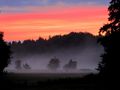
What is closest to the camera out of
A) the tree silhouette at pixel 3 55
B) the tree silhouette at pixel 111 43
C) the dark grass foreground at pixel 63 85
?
the tree silhouette at pixel 111 43

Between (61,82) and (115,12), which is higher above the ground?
(115,12)

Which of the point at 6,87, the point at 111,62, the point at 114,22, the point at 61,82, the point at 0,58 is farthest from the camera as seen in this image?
the point at 0,58

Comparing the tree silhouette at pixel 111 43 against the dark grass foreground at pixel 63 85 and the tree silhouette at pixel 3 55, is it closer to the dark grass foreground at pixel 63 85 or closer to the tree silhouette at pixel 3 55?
the dark grass foreground at pixel 63 85

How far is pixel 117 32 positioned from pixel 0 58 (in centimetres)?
6172

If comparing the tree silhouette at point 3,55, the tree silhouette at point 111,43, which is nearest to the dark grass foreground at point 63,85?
the tree silhouette at point 111,43

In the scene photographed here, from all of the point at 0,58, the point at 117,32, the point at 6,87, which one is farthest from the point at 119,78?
the point at 0,58

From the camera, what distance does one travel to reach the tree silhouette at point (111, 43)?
196 ft

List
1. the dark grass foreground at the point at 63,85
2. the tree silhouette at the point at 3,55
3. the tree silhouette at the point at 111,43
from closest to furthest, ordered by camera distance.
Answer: the tree silhouette at the point at 111,43 < the dark grass foreground at the point at 63,85 < the tree silhouette at the point at 3,55

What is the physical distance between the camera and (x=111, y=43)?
199ft

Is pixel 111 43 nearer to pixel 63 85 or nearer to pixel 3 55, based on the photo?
pixel 63 85

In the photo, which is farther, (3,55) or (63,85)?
(3,55)

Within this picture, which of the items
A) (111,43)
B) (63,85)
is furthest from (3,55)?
(111,43)

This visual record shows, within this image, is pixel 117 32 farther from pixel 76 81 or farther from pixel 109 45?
pixel 76 81

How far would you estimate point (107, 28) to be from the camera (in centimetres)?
6419
